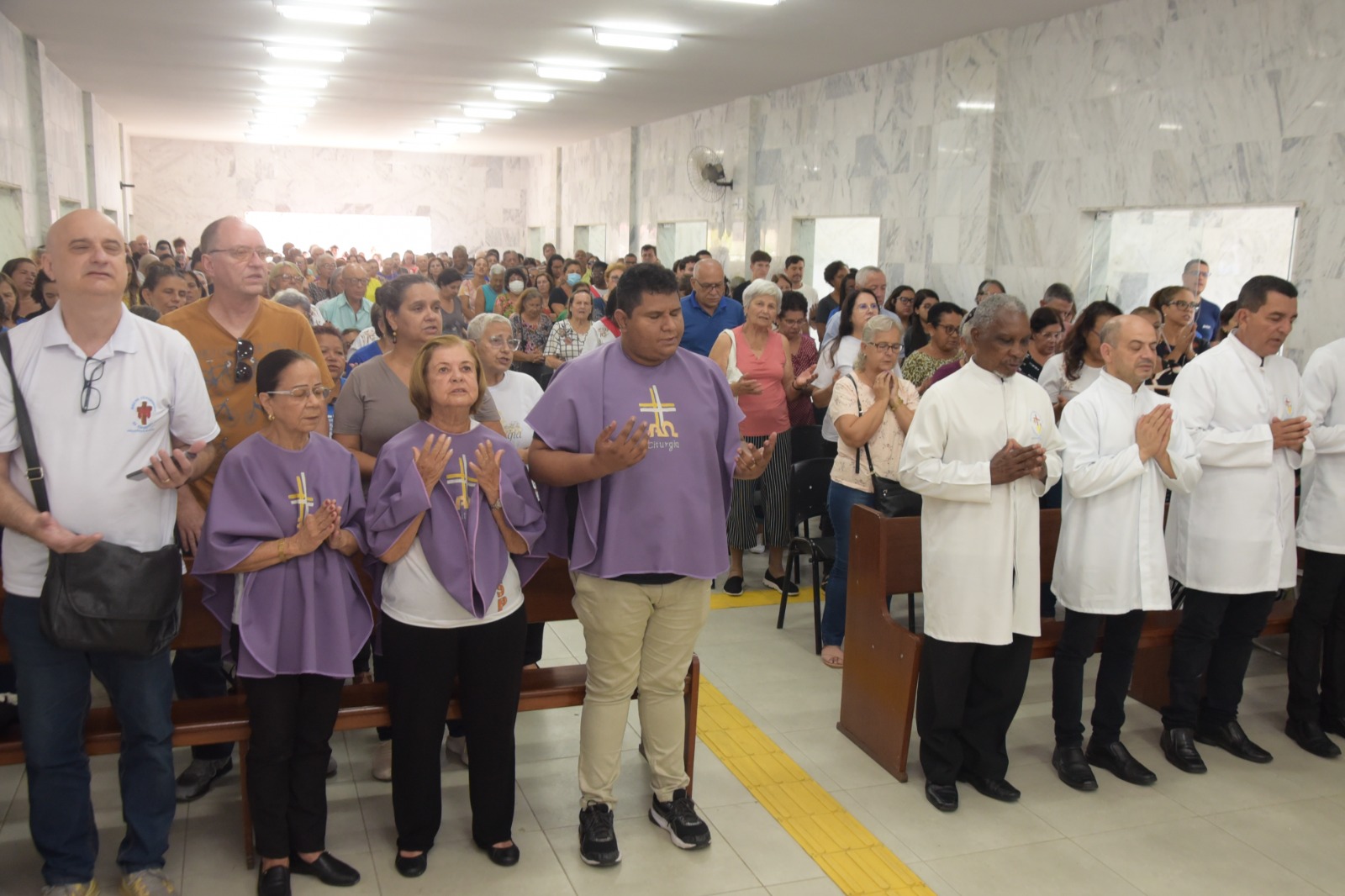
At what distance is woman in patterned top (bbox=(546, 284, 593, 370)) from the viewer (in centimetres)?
855

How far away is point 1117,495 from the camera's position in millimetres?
4180

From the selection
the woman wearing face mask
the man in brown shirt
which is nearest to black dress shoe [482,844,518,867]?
the man in brown shirt

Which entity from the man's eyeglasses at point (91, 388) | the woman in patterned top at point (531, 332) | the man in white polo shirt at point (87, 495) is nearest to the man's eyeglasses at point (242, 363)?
the man in white polo shirt at point (87, 495)

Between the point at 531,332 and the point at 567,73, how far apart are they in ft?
19.9

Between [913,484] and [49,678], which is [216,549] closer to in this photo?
[49,678]

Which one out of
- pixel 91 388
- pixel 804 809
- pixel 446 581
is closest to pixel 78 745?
pixel 91 388

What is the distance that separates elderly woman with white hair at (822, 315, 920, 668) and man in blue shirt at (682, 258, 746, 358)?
220cm

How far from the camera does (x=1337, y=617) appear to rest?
4879 millimetres

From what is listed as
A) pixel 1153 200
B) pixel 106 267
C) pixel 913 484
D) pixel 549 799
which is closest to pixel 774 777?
pixel 549 799

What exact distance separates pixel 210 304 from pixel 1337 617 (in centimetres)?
502

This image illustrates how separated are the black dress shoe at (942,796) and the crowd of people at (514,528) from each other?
0.03 metres

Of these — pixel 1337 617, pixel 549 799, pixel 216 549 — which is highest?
pixel 216 549

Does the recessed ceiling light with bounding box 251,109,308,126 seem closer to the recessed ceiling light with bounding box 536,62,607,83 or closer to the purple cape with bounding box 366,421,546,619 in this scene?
the recessed ceiling light with bounding box 536,62,607,83

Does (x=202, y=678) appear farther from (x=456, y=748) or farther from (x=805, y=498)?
(x=805, y=498)
